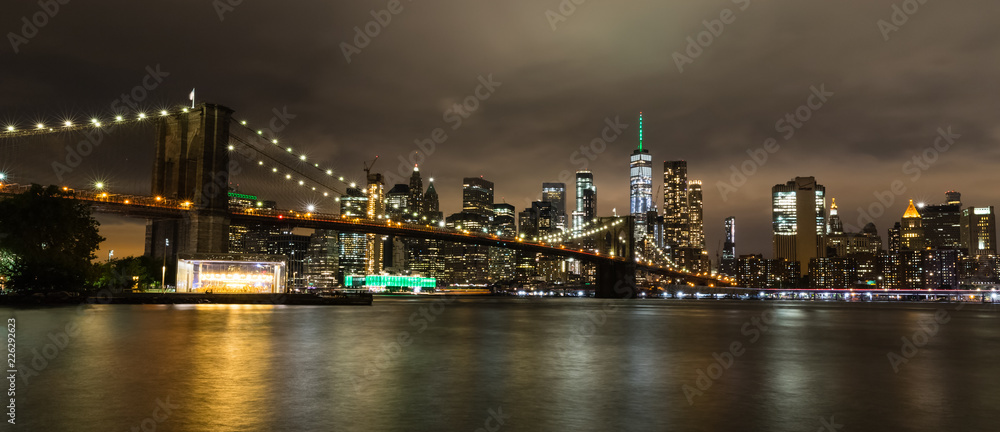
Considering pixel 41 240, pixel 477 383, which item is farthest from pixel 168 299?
pixel 477 383

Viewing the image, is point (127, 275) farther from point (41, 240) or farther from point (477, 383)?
point (477, 383)

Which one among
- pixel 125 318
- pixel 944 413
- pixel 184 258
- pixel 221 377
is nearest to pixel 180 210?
pixel 184 258

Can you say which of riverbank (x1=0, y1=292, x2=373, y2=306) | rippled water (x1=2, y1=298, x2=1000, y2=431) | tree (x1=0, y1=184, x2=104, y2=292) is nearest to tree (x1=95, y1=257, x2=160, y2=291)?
riverbank (x1=0, y1=292, x2=373, y2=306)

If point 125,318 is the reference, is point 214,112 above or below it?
above

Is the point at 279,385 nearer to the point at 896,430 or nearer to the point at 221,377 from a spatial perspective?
the point at 221,377

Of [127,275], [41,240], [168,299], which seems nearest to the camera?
[41,240]

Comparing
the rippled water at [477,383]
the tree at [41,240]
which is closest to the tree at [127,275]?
A: the tree at [41,240]

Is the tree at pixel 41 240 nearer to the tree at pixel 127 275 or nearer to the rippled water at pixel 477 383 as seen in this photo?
the tree at pixel 127 275
